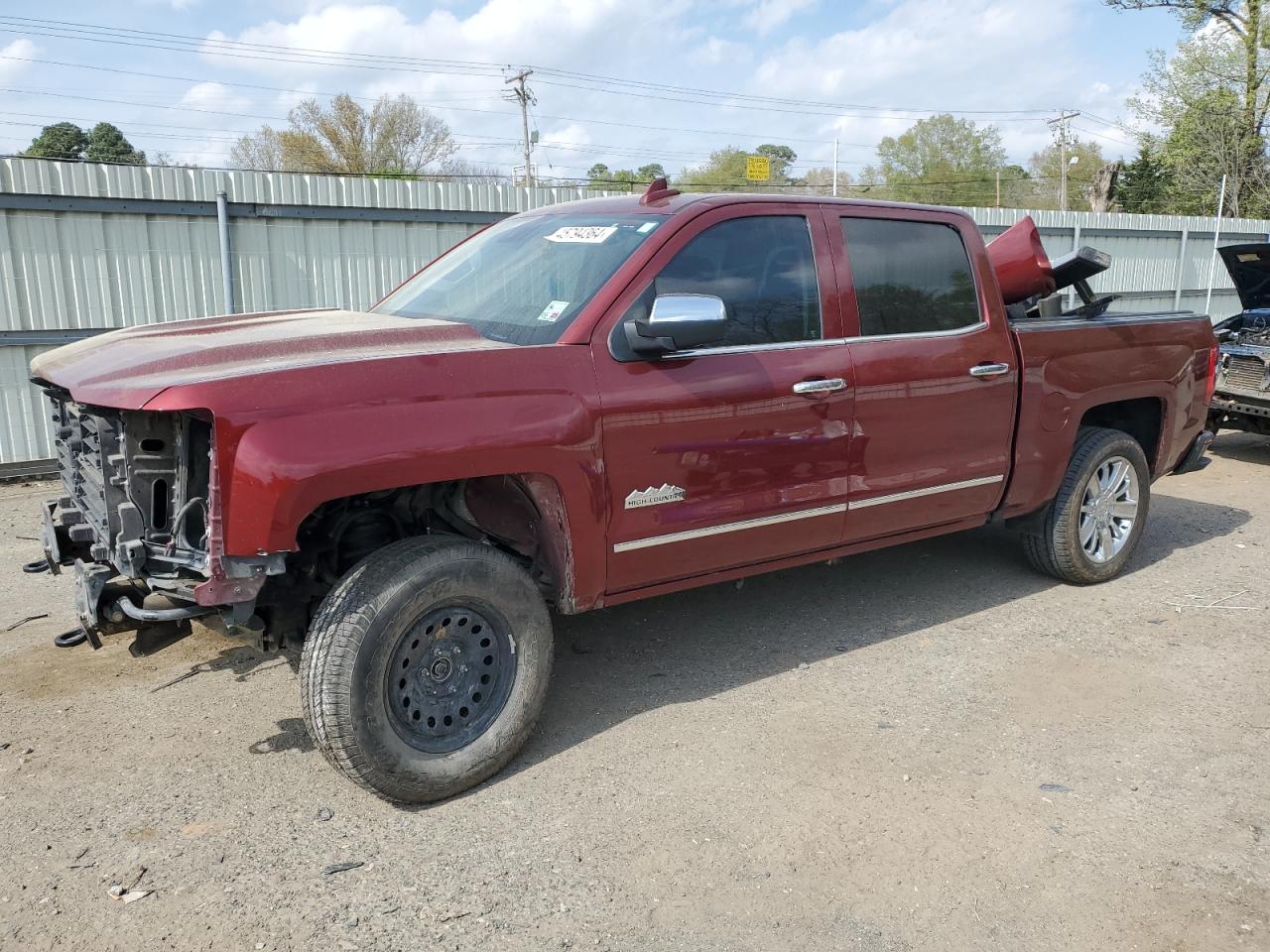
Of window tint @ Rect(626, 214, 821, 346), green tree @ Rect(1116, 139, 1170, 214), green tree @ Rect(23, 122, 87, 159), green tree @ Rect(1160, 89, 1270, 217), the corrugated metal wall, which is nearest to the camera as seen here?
window tint @ Rect(626, 214, 821, 346)

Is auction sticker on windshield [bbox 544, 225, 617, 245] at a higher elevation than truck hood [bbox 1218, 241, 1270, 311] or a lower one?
higher

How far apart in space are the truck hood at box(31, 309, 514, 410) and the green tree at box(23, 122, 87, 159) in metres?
57.3

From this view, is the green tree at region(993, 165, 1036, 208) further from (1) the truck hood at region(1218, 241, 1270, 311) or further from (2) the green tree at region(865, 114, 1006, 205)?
(1) the truck hood at region(1218, 241, 1270, 311)

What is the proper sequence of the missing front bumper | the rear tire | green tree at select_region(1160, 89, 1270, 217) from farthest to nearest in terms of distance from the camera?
green tree at select_region(1160, 89, 1270, 217)
the missing front bumper
the rear tire

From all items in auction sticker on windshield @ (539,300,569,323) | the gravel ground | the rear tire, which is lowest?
the gravel ground

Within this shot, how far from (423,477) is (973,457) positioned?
111 inches

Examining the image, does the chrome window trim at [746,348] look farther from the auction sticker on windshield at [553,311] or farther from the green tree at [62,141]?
the green tree at [62,141]

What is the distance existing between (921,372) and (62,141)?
63497mm

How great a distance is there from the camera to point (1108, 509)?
5.59 m

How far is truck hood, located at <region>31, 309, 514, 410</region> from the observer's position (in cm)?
297

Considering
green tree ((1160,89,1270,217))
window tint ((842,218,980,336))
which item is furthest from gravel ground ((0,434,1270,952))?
green tree ((1160,89,1270,217))

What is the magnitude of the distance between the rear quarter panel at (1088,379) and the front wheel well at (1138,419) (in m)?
0.02

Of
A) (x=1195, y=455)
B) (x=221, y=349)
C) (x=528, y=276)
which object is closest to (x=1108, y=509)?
(x=1195, y=455)

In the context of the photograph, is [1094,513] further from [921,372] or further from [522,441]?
[522,441]
